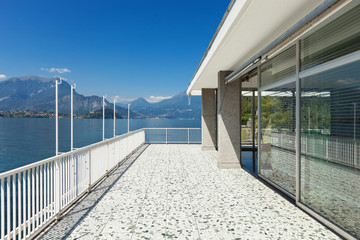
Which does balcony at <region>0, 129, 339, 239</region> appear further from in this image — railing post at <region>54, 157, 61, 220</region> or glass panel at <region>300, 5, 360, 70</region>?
glass panel at <region>300, 5, 360, 70</region>

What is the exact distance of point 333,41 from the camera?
2.62 meters

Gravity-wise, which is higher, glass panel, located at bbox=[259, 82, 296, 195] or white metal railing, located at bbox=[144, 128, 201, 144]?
glass panel, located at bbox=[259, 82, 296, 195]

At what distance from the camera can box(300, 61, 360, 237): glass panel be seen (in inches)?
91.7

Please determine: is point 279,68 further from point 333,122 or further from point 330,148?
point 330,148

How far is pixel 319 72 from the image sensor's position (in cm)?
287

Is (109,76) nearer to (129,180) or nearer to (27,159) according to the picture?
(27,159)

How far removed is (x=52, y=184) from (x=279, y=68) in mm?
4346

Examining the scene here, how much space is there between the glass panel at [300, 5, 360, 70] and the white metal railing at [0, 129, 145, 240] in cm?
374

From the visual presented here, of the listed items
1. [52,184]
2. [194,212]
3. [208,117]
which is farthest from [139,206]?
[208,117]

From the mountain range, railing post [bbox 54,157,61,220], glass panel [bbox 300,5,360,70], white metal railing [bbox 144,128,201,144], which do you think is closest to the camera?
glass panel [bbox 300,5,360,70]

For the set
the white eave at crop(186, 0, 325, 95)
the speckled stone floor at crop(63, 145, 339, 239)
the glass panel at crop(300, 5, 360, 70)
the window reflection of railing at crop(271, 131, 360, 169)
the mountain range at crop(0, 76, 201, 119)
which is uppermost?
the mountain range at crop(0, 76, 201, 119)

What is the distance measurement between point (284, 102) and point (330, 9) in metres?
1.99

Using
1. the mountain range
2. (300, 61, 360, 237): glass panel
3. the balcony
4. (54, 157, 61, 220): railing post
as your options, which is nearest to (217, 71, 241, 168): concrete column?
the balcony

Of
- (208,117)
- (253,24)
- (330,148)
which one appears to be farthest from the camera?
(208,117)
